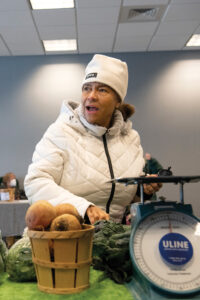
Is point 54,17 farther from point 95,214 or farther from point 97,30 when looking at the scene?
point 95,214

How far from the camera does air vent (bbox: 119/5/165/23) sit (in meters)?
4.58

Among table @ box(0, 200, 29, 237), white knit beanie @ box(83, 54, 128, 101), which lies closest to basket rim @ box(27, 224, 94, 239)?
white knit beanie @ box(83, 54, 128, 101)

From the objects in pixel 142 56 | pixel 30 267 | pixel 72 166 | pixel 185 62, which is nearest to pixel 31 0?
pixel 142 56

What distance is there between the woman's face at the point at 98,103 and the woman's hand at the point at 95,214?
1.60ft

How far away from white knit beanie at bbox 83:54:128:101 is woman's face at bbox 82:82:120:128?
0.02 metres

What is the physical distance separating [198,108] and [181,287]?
5.83 m

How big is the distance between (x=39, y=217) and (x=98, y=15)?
4.41 metres

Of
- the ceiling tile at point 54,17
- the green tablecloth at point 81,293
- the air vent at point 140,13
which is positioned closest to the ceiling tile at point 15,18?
the ceiling tile at point 54,17

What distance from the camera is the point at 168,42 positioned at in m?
5.74

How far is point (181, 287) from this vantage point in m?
0.60

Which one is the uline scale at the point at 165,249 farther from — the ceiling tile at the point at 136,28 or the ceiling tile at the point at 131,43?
the ceiling tile at the point at 131,43

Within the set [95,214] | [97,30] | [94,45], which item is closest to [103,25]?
[97,30]

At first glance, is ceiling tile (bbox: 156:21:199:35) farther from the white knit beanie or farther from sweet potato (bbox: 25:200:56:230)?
sweet potato (bbox: 25:200:56:230)

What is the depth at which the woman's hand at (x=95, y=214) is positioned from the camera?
3.57 ft
